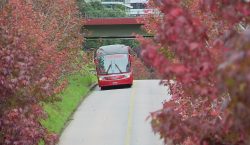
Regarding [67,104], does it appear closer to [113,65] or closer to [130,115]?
[130,115]

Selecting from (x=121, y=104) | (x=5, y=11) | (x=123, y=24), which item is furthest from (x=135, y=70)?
(x=5, y=11)

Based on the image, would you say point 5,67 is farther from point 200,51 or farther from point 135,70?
point 135,70

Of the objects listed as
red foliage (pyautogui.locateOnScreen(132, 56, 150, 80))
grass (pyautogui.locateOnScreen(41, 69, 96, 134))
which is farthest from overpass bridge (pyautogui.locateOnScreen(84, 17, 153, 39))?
red foliage (pyautogui.locateOnScreen(132, 56, 150, 80))

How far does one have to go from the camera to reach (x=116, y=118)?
87.1 feet

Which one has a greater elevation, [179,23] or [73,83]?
[179,23]

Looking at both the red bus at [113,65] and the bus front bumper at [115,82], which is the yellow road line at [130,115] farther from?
the red bus at [113,65]

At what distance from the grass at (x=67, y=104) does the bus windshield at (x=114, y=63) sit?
5.47ft

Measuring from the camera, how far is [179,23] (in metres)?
4.46

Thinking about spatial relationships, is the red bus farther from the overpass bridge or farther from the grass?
the overpass bridge

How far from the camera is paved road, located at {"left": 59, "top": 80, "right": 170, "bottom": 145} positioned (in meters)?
22.0

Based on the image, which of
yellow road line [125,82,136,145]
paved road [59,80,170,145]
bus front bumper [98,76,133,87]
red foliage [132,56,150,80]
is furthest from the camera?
red foliage [132,56,150,80]

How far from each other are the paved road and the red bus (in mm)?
740

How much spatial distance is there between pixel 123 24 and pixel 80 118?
25.0m

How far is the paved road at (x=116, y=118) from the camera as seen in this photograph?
72.3 ft
